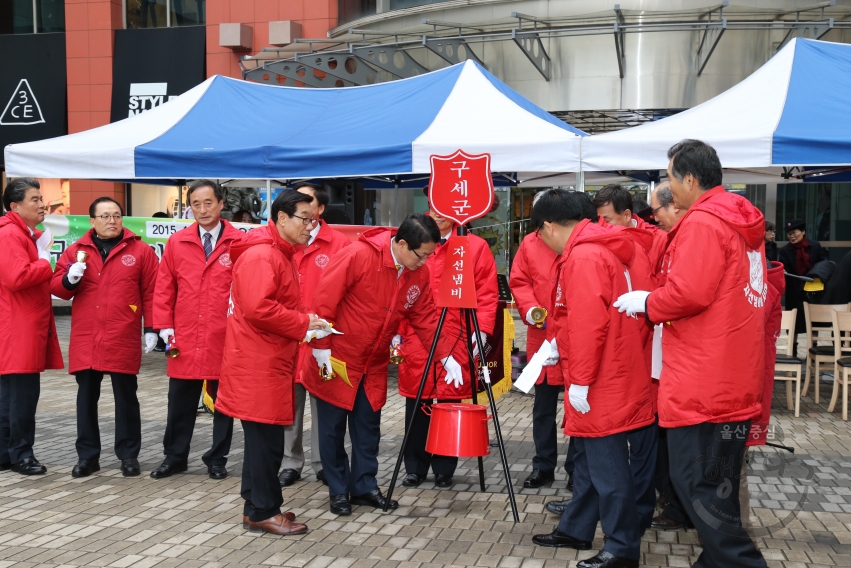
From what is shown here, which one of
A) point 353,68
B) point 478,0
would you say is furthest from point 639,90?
point 353,68

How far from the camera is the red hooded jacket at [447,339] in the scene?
231 inches

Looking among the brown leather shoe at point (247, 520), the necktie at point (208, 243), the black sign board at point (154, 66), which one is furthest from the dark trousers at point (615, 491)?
the black sign board at point (154, 66)

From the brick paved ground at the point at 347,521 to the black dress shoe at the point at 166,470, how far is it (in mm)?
63

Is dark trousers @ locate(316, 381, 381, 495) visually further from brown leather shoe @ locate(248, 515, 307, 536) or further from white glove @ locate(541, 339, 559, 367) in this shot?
white glove @ locate(541, 339, 559, 367)

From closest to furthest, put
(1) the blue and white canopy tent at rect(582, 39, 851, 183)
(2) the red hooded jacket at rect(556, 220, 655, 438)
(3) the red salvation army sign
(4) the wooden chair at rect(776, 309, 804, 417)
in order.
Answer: (2) the red hooded jacket at rect(556, 220, 655, 438) → (3) the red salvation army sign → (1) the blue and white canopy tent at rect(582, 39, 851, 183) → (4) the wooden chair at rect(776, 309, 804, 417)

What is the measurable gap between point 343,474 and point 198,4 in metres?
16.3

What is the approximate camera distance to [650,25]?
13.9 meters

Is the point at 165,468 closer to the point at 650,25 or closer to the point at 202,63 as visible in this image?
the point at 650,25

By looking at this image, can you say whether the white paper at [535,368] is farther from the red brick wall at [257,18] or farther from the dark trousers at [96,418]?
the red brick wall at [257,18]

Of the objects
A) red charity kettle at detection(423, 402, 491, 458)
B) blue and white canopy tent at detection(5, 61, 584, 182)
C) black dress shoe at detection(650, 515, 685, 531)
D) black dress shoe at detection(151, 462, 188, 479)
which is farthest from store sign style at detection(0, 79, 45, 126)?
black dress shoe at detection(650, 515, 685, 531)

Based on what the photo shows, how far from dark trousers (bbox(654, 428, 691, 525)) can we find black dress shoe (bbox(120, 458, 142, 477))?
3513 millimetres

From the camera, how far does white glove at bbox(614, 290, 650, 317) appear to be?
13.0ft

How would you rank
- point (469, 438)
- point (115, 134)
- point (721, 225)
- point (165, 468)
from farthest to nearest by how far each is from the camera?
point (115, 134), point (165, 468), point (469, 438), point (721, 225)

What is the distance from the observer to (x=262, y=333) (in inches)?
185
